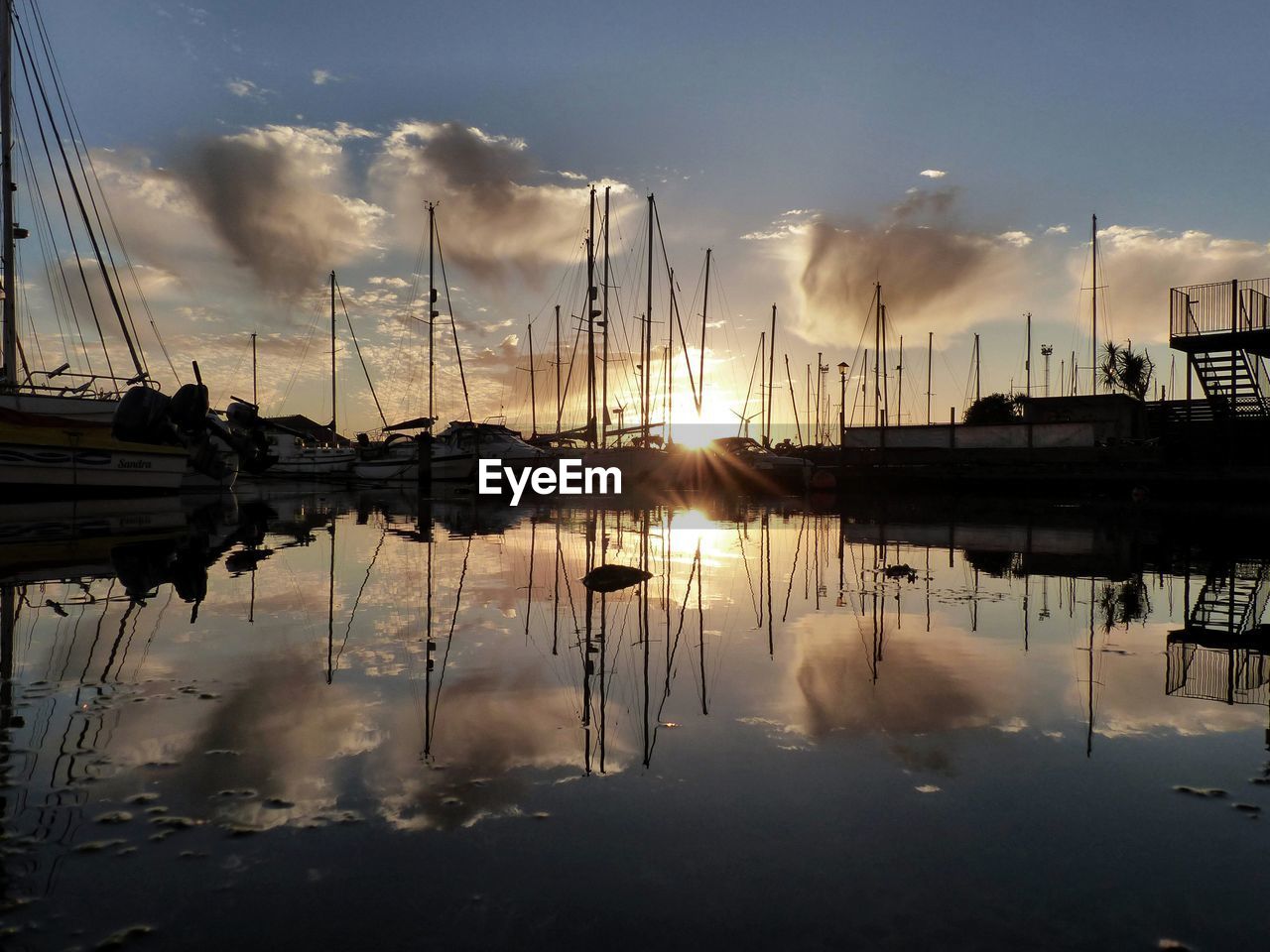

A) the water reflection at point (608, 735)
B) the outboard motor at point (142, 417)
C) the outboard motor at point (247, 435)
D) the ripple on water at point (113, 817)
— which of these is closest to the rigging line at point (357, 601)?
the water reflection at point (608, 735)

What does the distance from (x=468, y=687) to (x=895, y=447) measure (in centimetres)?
5353

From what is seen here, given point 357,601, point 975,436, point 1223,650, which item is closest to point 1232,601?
point 1223,650

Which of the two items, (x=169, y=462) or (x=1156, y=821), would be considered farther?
(x=169, y=462)

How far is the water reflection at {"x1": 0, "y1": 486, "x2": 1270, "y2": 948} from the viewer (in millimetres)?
3914

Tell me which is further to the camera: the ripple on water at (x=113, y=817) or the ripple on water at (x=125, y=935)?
the ripple on water at (x=113, y=817)

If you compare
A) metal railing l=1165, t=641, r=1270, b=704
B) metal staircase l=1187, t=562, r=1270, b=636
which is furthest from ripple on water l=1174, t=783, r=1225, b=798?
metal staircase l=1187, t=562, r=1270, b=636

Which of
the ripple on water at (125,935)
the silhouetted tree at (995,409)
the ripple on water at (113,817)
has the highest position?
the silhouetted tree at (995,409)

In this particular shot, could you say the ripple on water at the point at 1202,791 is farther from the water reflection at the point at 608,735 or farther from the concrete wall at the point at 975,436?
the concrete wall at the point at 975,436

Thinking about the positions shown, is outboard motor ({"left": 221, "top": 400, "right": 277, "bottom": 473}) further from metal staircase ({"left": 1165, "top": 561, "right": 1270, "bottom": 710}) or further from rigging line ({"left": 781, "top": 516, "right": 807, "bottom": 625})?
metal staircase ({"left": 1165, "top": 561, "right": 1270, "bottom": 710})

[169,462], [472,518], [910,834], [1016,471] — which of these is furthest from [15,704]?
[1016,471]

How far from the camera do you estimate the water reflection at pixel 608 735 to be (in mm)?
3914

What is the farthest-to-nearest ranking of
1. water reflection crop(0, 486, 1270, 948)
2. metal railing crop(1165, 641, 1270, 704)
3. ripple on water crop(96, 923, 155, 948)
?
metal railing crop(1165, 641, 1270, 704) → water reflection crop(0, 486, 1270, 948) → ripple on water crop(96, 923, 155, 948)

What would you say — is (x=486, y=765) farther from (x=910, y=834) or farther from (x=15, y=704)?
(x=15, y=704)

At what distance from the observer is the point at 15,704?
645cm
